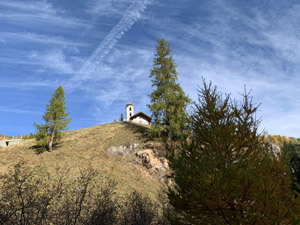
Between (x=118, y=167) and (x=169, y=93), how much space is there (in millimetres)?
13715

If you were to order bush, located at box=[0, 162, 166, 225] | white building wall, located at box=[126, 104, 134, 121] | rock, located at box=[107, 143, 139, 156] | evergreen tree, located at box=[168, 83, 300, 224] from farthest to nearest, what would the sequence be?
1. white building wall, located at box=[126, 104, 134, 121]
2. rock, located at box=[107, 143, 139, 156]
3. bush, located at box=[0, 162, 166, 225]
4. evergreen tree, located at box=[168, 83, 300, 224]

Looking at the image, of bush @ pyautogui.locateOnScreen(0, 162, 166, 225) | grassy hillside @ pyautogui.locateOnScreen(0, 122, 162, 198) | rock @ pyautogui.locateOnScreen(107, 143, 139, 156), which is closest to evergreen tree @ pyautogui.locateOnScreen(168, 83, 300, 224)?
bush @ pyautogui.locateOnScreen(0, 162, 166, 225)

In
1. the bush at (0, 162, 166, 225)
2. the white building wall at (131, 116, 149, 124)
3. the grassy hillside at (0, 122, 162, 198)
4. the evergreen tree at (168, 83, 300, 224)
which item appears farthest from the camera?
the white building wall at (131, 116, 149, 124)

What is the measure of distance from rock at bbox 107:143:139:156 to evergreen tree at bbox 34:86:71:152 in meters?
8.64

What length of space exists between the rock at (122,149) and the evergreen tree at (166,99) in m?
4.01

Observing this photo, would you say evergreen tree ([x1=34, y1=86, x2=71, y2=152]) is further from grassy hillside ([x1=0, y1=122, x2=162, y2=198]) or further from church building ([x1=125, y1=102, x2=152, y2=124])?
church building ([x1=125, y1=102, x2=152, y2=124])

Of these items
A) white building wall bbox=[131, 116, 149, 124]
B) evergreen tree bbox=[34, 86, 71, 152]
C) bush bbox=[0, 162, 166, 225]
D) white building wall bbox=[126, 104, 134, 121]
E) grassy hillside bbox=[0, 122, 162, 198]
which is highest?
white building wall bbox=[126, 104, 134, 121]

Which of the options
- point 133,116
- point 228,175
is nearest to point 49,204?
point 228,175

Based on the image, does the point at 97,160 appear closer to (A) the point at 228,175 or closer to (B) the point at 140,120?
(A) the point at 228,175

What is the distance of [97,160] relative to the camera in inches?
1075

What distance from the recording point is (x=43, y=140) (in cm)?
3048

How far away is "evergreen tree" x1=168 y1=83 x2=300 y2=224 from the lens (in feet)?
17.4

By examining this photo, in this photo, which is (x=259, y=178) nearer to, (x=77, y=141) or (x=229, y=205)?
(x=229, y=205)

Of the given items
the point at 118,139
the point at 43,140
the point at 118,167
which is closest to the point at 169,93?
the point at 118,139
